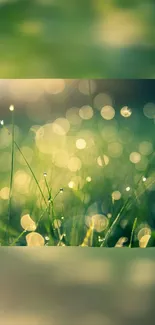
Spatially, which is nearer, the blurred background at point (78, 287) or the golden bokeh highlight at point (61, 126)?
the blurred background at point (78, 287)

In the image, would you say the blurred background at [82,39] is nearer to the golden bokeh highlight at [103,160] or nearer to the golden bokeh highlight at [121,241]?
the golden bokeh highlight at [103,160]

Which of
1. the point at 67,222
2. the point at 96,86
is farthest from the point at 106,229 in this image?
the point at 96,86

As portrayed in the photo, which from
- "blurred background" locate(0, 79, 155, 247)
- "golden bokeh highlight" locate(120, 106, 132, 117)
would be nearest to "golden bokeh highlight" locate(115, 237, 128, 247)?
"blurred background" locate(0, 79, 155, 247)

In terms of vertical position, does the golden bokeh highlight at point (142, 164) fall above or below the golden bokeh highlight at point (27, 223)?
above

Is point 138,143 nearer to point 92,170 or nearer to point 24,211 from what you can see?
point 92,170

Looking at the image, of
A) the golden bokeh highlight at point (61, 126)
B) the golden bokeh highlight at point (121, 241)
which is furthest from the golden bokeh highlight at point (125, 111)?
the golden bokeh highlight at point (121, 241)

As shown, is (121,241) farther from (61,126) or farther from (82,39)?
(82,39)

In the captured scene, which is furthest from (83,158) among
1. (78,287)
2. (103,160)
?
(78,287)
